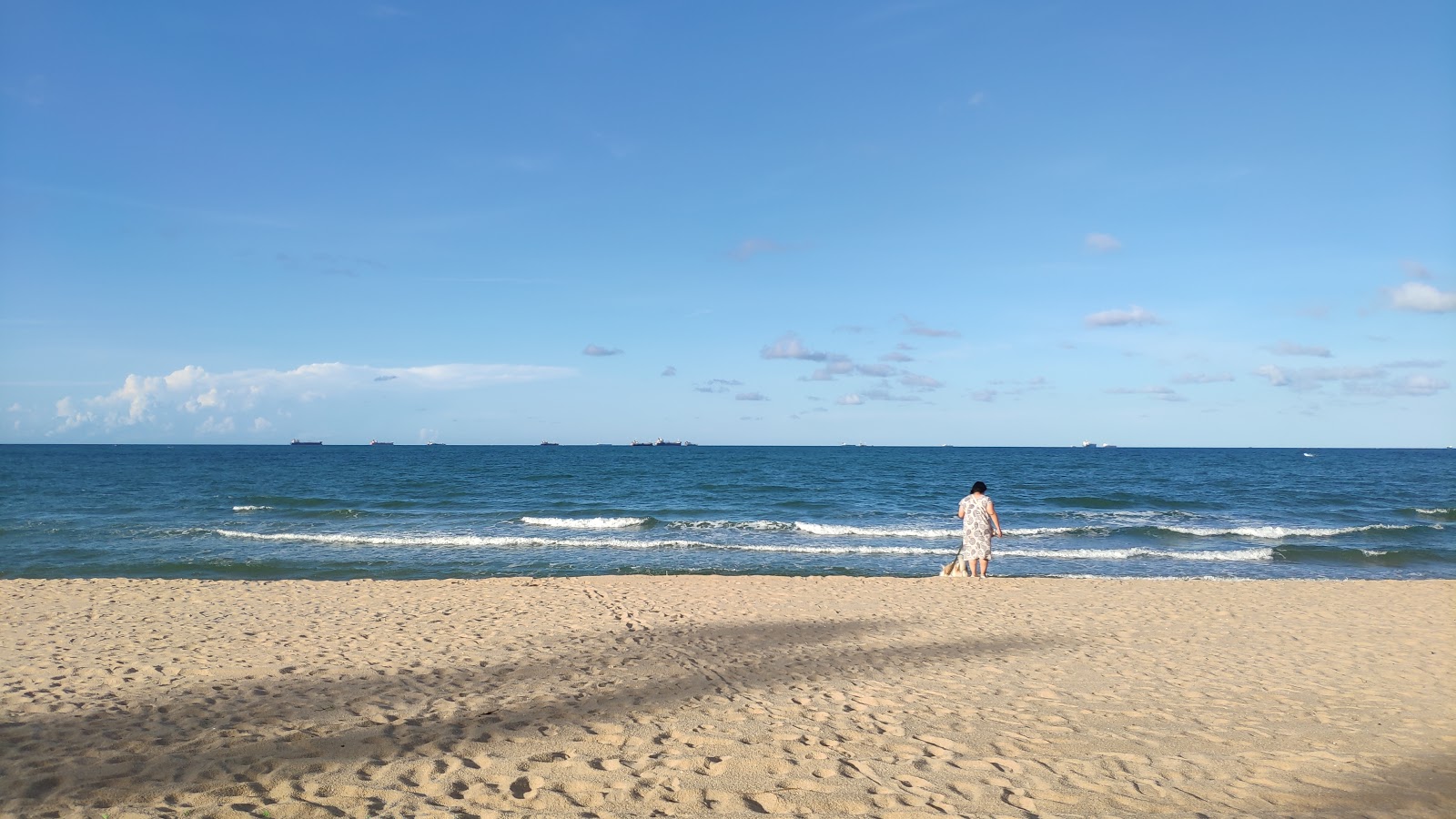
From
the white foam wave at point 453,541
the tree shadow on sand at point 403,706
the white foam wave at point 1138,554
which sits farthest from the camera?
the white foam wave at point 453,541

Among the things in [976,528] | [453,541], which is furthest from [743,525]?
[976,528]

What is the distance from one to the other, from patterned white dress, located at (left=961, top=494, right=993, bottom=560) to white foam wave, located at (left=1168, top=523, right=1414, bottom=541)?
1259 cm

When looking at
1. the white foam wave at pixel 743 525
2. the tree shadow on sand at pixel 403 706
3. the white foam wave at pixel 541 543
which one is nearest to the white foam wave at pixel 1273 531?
the white foam wave at pixel 541 543

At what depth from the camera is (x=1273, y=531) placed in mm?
25047

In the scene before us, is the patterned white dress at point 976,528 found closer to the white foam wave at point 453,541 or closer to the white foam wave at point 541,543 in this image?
the white foam wave at point 541,543

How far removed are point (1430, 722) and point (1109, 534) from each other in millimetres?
18487

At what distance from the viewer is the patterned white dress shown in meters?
15.5

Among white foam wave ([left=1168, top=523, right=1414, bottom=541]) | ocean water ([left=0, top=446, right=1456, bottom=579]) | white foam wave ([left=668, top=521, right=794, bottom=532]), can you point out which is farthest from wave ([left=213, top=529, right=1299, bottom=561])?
white foam wave ([left=668, top=521, right=794, bottom=532])

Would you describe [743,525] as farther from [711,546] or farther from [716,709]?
[716,709]

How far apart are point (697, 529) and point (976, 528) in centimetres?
1165

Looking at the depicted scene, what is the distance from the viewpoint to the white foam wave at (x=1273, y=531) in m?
24.5

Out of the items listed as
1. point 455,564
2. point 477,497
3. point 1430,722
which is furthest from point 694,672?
point 477,497

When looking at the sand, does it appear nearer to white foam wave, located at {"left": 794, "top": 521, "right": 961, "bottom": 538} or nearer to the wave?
Result: the wave

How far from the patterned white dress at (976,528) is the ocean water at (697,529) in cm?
258
